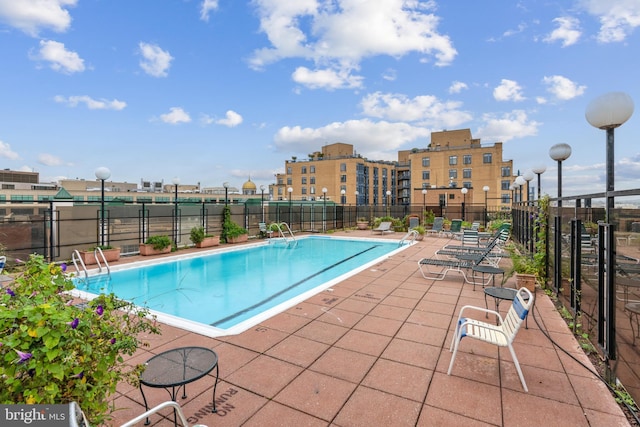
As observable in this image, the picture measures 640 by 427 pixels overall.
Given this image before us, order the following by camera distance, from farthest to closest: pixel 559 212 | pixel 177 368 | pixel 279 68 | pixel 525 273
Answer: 1. pixel 279 68
2. pixel 525 273
3. pixel 559 212
4. pixel 177 368

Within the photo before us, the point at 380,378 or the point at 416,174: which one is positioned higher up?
the point at 416,174

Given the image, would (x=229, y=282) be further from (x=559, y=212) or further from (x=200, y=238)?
(x=559, y=212)

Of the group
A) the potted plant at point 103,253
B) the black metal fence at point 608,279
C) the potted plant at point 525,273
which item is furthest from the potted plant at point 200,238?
the black metal fence at point 608,279

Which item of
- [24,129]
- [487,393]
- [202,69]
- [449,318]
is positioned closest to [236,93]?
[202,69]

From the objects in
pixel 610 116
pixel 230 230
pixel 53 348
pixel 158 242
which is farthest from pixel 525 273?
pixel 230 230

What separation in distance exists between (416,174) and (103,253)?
2046 inches

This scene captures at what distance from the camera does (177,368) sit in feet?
8.13

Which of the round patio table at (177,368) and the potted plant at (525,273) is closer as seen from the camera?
the round patio table at (177,368)

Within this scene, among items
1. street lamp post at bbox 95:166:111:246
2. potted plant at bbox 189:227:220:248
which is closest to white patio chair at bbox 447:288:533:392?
street lamp post at bbox 95:166:111:246

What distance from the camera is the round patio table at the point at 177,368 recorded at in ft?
7.45

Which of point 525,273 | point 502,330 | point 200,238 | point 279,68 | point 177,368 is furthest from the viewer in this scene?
point 279,68

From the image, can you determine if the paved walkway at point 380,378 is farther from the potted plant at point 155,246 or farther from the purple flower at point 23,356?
the potted plant at point 155,246

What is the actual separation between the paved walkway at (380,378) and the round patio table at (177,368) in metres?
0.26

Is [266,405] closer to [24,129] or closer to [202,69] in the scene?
[202,69]
